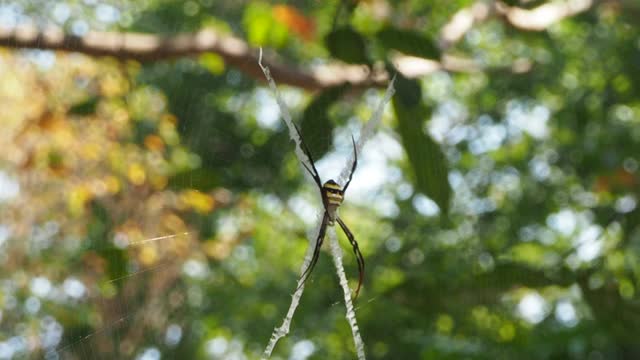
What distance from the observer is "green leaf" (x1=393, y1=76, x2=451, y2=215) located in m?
0.43

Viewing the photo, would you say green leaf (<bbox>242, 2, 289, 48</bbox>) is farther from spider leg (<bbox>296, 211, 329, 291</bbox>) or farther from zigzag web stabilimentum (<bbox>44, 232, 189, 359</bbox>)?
spider leg (<bbox>296, 211, 329, 291</bbox>)

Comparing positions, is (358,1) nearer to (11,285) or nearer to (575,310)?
(575,310)

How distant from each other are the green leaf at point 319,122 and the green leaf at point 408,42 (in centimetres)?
5

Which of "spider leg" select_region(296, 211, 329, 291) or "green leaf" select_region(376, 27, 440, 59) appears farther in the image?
"green leaf" select_region(376, 27, 440, 59)

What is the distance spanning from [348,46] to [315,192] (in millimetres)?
158

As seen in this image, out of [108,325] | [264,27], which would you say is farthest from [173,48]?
[108,325]

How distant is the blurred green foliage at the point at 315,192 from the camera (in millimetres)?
517

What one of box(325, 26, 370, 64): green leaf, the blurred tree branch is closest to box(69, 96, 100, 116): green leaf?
the blurred tree branch

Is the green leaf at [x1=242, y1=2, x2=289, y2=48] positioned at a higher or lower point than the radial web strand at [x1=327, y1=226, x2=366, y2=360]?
higher

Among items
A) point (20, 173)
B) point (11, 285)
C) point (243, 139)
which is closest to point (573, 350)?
point (243, 139)

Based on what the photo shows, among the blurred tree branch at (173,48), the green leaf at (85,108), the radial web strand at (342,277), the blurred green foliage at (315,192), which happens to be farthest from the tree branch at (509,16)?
the radial web strand at (342,277)

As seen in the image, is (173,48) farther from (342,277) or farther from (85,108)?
(342,277)

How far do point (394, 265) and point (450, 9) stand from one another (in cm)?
50

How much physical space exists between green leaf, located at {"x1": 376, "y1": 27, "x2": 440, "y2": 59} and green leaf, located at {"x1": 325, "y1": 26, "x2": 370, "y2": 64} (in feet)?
0.05
